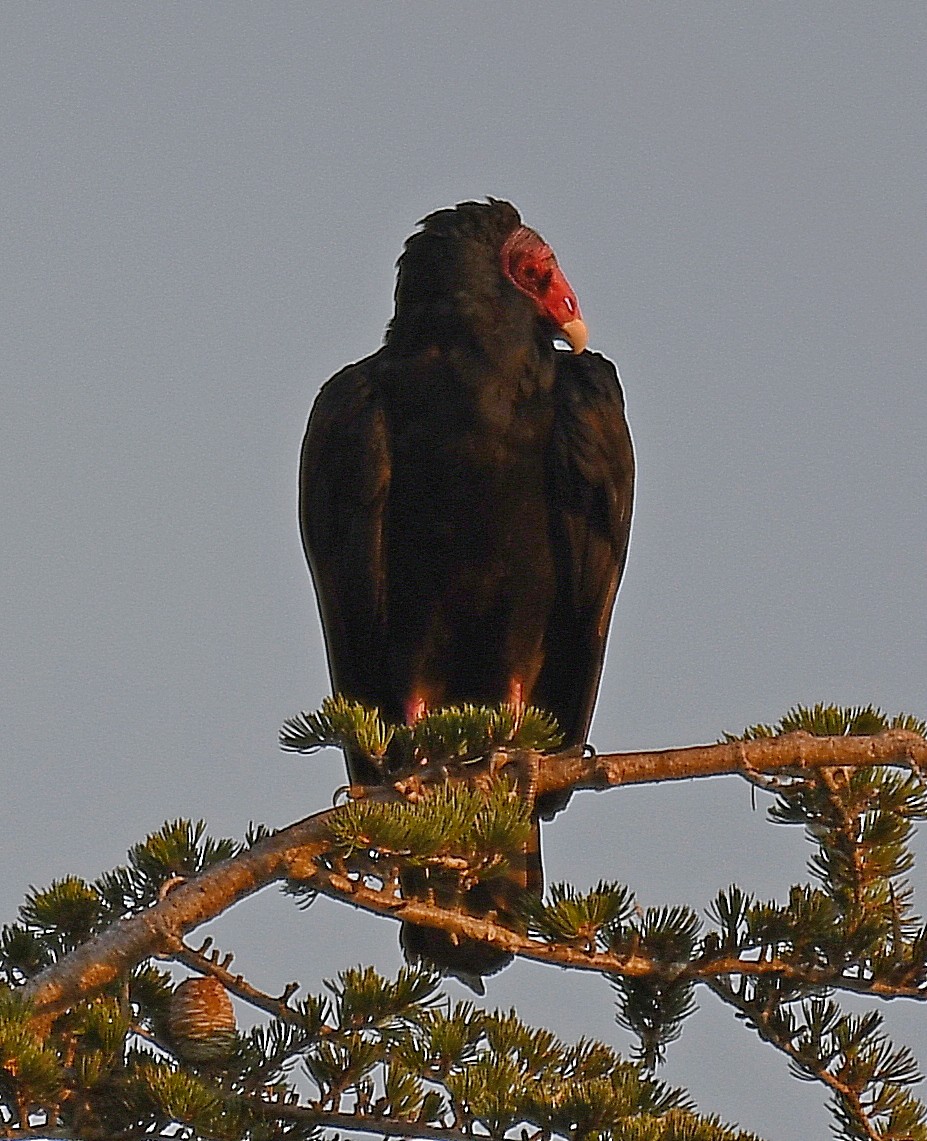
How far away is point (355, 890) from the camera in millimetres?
2764

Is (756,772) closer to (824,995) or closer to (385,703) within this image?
(824,995)

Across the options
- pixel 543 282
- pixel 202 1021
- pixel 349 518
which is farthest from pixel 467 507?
pixel 202 1021

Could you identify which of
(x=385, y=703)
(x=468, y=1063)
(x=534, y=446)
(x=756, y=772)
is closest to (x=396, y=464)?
(x=534, y=446)

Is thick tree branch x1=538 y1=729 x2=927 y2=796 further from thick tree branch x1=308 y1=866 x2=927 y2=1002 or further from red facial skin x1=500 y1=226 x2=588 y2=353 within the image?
red facial skin x1=500 y1=226 x2=588 y2=353

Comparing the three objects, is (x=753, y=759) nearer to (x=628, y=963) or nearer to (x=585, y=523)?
(x=628, y=963)

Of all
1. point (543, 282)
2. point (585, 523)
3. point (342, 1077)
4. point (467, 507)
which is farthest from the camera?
point (543, 282)

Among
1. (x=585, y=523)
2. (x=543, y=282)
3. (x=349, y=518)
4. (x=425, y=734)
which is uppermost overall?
(x=543, y=282)

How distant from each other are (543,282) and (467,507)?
0.87 m

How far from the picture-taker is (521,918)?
2922 mm

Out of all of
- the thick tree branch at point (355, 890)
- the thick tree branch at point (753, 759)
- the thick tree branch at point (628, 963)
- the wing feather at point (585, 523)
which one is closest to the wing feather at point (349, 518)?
the wing feather at point (585, 523)

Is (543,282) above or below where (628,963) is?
above

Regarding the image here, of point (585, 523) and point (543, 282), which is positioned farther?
point (543, 282)

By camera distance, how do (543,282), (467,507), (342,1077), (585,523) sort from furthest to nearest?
(543,282), (585,523), (467,507), (342,1077)

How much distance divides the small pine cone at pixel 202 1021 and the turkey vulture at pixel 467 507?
1668mm
